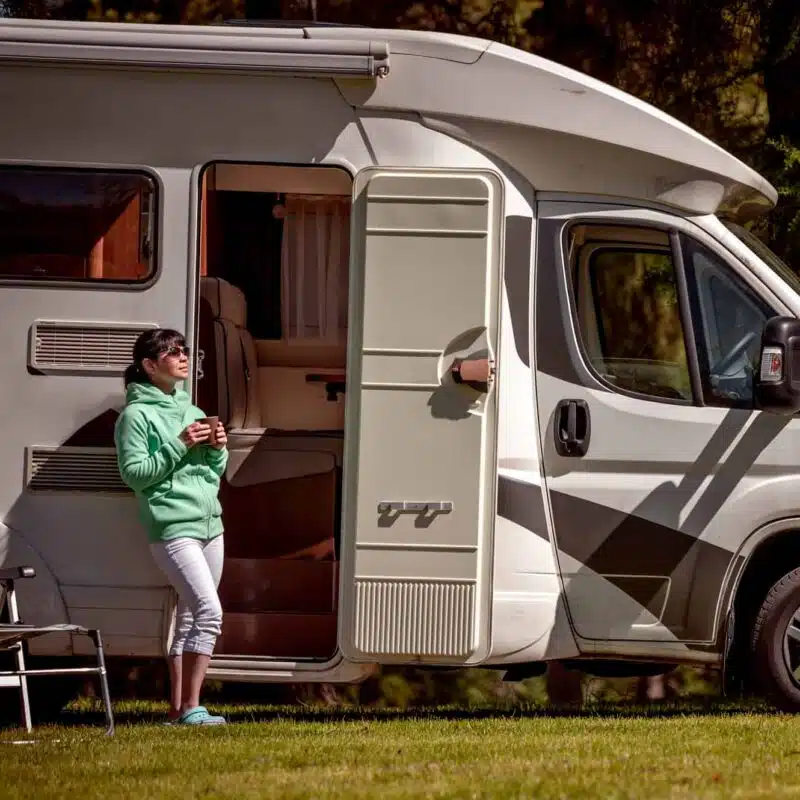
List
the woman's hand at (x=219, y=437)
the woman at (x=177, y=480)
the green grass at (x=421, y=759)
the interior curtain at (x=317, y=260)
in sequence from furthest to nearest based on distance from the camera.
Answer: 1. the interior curtain at (x=317, y=260)
2. the woman's hand at (x=219, y=437)
3. the woman at (x=177, y=480)
4. the green grass at (x=421, y=759)

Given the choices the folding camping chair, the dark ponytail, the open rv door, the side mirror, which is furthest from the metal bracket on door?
the side mirror

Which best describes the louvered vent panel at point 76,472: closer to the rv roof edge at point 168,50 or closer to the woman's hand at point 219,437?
the woman's hand at point 219,437

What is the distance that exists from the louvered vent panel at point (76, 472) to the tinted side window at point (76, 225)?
77 centimetres

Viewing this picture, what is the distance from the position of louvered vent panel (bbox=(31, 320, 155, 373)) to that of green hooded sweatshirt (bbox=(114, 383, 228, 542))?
29 centimetres

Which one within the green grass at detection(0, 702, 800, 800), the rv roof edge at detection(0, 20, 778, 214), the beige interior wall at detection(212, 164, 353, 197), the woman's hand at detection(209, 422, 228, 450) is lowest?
the green grass at detection(0, 702, 800, 800)

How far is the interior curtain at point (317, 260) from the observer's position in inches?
364

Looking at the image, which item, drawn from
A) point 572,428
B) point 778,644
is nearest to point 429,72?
point 572,428

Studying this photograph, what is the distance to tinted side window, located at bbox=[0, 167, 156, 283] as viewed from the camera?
25.7 ft

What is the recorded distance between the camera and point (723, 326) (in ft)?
Result: 26.0

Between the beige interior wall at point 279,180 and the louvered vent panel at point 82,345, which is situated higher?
the beige interior wall at point 279,180

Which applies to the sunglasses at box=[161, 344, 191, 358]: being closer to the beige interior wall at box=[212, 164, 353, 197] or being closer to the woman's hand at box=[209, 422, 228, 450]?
the woman's hand at box=[209, 422, 228, 450]

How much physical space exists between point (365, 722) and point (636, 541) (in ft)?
5.02

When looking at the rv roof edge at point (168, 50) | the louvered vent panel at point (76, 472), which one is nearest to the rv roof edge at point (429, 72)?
the rv roof edge at point (168, 50)

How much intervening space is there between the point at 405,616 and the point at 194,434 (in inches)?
46.7
